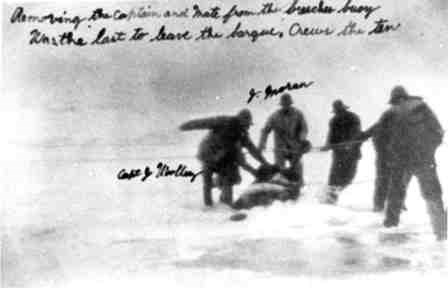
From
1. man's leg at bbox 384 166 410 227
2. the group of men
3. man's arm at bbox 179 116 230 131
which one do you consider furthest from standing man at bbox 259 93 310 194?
man's leg at bbox 384 166 410 227

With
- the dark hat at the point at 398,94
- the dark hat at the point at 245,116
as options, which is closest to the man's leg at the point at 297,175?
the dark hat at the point at 245,116

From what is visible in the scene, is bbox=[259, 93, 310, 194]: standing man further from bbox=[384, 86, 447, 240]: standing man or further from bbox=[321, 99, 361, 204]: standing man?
bbox=[384, 86, 447, 240]: standing man

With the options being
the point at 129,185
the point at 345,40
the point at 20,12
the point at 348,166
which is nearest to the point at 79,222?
the point at 129,185

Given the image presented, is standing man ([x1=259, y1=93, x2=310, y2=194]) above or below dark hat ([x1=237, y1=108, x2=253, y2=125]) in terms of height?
below

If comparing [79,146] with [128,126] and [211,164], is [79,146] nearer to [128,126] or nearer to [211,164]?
[128,126]

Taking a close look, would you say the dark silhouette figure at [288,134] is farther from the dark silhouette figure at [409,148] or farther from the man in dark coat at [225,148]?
the dark silhouette figure at [409,148]
